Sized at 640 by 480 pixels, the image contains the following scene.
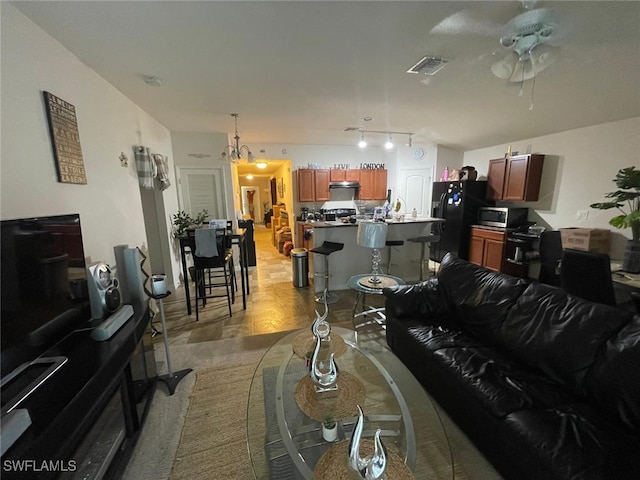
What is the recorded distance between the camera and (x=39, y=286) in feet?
4.16

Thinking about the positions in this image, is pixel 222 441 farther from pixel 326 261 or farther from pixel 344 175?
pixel 344 175

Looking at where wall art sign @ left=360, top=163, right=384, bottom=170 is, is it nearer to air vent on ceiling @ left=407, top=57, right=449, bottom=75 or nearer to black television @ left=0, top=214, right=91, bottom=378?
air vent on ceiling @ left=407, top=57, right=449, bottom=75

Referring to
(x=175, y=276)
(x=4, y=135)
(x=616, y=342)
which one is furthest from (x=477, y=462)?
(x=175, y=276)

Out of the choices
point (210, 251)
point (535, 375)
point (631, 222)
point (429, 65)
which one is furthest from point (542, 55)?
point (210, 251)

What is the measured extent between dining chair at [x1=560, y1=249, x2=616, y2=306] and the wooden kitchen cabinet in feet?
6.93

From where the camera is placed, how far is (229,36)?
6.25 ft

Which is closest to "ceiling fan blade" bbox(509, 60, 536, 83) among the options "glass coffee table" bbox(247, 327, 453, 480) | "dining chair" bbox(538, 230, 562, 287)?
"dining chair" bbox(538, 230, 562, 287)

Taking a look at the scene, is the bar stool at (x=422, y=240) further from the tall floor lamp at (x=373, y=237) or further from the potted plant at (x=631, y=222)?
the potted plant at (x=631, y=222)

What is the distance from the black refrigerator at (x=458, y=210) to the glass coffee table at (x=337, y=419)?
383 centimetres

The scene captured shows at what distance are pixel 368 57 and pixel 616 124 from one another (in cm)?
371

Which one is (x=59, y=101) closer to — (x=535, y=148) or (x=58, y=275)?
(x=58, y=275)

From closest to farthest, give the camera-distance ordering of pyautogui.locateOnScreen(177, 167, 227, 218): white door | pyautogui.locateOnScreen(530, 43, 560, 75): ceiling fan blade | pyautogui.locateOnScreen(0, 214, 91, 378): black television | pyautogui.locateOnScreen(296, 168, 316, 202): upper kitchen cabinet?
1. pyautogui.locateOnScreen(0, 214, 91, 378): black television
2. pyautogui.locateOnScreen(530, 43, 560, 75): ceiling fan blade
3. pyautogui.locateOnScreen(177, 167, 227, 218): white door
4. pyautogui.locateOnScreen(296, 168, 316, 202): upper kitchen cabinet

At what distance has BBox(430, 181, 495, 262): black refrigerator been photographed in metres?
4.93

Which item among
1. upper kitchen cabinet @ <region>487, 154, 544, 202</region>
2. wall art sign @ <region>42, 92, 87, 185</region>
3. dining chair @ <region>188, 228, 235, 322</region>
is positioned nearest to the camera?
wall art sign @ <region>42, 92, 87, 185</region>
